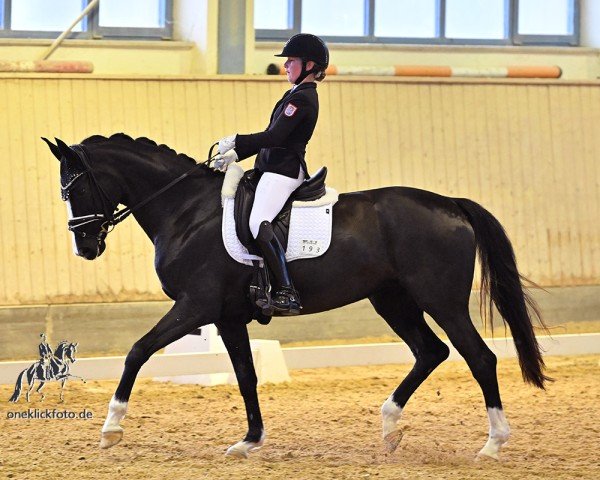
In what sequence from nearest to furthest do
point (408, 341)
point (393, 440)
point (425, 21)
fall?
point (393, 440) → point (408, 341) → point (425, 21)

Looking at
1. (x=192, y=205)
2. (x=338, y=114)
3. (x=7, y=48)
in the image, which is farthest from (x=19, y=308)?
(x=192, y=205)

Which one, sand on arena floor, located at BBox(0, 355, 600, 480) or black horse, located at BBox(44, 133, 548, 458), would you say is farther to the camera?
black horse, located at BBox(44, 133, 548, 458)

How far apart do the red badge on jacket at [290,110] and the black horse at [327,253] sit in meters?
0.54

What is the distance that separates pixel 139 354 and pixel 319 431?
1380mm

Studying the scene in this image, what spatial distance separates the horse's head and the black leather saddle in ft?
2.07

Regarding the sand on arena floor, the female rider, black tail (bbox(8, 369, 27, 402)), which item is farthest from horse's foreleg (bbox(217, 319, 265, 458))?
black tail (bbox(8, 369, 27, 402))

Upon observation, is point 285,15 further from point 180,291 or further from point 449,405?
point 180,291

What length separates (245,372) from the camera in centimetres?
530

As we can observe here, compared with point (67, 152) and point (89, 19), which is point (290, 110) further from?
point (89, 19)

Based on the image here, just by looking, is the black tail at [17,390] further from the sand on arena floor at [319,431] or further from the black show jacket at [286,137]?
the black show jacket at [286,137]

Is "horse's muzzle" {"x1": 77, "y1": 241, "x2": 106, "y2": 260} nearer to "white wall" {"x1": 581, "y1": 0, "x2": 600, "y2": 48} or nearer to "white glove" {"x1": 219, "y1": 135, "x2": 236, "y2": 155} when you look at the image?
"white glove" {"x1": 219, "y1": 135, "x2": 236, "y2": 155}

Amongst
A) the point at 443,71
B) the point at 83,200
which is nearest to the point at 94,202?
the point at 83,200

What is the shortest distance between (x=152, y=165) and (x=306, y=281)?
3.07 feet

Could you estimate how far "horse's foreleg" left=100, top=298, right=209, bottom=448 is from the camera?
16.1 feet
